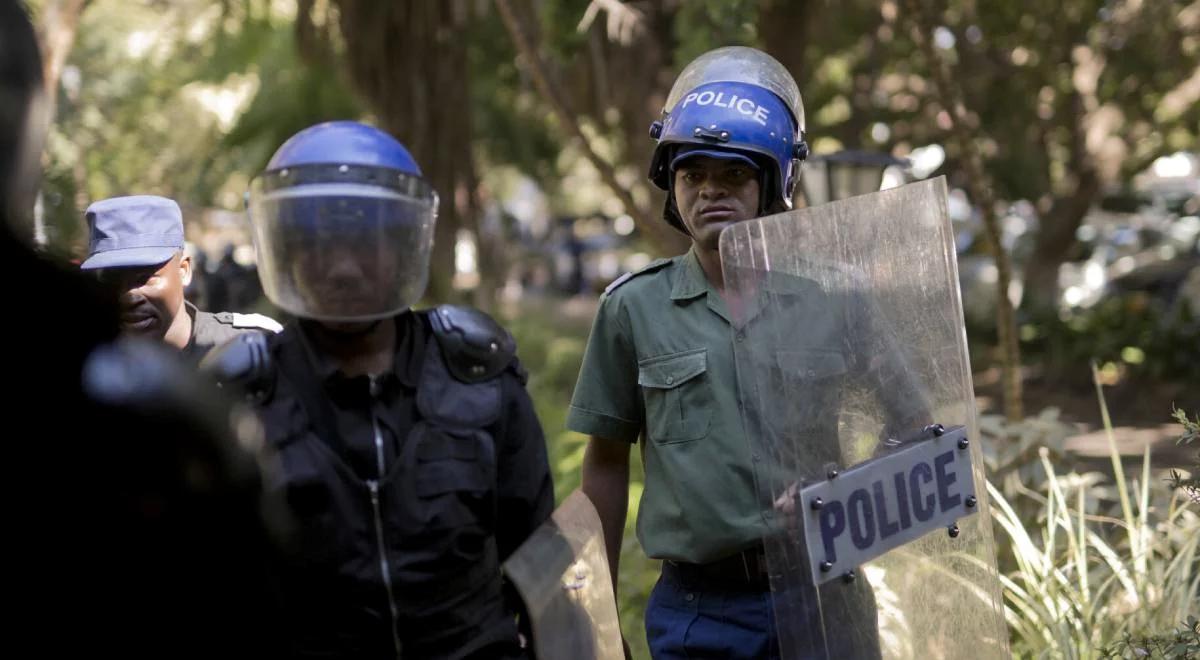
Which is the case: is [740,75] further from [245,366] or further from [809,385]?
[245,366]

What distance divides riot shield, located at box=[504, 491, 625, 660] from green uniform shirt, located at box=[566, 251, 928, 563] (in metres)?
0.22

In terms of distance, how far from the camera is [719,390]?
274 centimetres

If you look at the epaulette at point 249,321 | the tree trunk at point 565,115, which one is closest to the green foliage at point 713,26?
the tree trunk at point 565,115

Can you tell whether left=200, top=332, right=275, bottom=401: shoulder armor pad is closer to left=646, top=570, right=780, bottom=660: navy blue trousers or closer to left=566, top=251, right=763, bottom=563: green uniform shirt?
left=566, top=251, right=763, bottom=563: green uniform shirt

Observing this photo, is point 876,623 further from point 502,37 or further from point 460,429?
point 502,37

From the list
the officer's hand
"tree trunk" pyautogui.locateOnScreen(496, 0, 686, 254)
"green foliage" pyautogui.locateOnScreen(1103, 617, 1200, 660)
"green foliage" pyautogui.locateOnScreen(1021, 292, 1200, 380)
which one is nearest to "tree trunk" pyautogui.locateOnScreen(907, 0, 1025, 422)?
"tree trunk" pyautogui.locateOnScreen(496, 0, 686, 254)

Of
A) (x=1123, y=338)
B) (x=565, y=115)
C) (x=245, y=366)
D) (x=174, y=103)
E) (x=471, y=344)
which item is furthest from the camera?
(x=174, y=103)

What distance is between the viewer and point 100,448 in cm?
139

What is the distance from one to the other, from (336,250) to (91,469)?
2.84 feet

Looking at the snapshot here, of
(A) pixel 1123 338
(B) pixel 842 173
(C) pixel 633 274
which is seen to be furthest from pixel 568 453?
(A) pixel 1123 338

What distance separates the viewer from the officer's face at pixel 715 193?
9.32 ft

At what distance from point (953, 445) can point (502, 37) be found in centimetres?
1009

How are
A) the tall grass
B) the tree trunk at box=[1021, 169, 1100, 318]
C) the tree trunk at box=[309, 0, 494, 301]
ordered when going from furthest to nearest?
the tree trunk at box=[1021, 169, 1100, 318] → the tree trunk at box=[309, 0, 494, 301] → the tall grass

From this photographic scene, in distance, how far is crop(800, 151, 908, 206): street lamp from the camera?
6.21 metres
